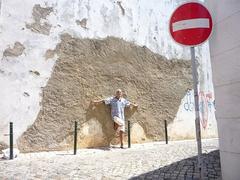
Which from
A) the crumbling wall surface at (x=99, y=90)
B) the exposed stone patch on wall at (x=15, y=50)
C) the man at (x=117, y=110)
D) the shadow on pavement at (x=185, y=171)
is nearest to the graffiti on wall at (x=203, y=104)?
the crumbling wall surface at (x=99, y=90)

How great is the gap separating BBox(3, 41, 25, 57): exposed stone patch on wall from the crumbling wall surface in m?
1.02

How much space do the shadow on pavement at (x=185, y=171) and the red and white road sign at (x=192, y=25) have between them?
7.34 feet

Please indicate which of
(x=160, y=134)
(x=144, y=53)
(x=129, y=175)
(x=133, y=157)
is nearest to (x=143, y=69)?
(x=144, y=53)

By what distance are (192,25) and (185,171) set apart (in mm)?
2800

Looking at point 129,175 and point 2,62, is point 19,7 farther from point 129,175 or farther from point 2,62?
point 129,175

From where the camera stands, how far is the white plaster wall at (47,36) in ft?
28.3

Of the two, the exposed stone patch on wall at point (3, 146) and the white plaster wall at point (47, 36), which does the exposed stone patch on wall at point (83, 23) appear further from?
the exposed stone patch on wall at point (3, 146)

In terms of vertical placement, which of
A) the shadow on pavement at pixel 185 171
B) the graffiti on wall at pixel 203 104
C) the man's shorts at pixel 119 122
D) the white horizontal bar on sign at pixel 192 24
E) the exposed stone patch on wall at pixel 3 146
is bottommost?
the shadow on pavement at pixel 185 171

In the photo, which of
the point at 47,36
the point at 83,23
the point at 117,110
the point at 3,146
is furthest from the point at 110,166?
the point at 83,23

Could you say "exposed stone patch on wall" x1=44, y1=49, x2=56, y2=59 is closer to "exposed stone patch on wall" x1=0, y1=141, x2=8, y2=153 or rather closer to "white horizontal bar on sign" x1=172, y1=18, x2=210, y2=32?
"exposed stone patch on wall" x1=0, y1=141, x2=8, y2=153

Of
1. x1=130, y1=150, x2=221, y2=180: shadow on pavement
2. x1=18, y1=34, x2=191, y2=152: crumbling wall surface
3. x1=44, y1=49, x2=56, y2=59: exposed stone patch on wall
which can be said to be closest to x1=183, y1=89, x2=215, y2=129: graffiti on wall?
x1=18, y1=34, x2=191, y2=152: crumbling wall surface

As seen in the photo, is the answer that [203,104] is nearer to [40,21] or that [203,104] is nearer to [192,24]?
[40,21]

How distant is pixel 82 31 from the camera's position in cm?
996

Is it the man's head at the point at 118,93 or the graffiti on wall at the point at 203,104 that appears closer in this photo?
the man's head at the point at 118,93
